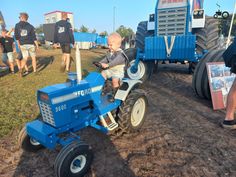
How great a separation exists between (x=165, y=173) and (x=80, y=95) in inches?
53.1

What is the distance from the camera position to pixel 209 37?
687 cm

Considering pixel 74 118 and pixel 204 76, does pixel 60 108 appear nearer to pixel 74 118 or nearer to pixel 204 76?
pixel 74 118

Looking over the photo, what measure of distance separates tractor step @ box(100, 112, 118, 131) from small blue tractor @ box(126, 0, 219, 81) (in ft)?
12.9

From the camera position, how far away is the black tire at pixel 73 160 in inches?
87.5

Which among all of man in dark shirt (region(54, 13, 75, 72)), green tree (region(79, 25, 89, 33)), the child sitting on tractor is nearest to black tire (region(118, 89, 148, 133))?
the child sitting on tractor

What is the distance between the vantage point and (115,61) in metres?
3.28

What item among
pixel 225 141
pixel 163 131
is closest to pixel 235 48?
pixel 225 141

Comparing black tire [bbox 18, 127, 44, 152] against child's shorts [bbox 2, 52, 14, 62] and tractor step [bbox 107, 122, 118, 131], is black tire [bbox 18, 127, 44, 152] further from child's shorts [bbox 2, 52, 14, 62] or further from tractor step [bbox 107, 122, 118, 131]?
child's shorts [bbox 2, 52, 14, 62]

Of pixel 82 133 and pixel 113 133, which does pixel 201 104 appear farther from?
pixel 82 133

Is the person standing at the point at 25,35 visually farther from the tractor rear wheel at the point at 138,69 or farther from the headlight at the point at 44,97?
the headlight at the point at 44,97

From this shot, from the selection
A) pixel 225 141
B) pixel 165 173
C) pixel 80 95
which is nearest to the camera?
pixel 165 173

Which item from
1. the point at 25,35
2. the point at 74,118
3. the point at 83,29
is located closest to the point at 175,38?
the point at 74,118

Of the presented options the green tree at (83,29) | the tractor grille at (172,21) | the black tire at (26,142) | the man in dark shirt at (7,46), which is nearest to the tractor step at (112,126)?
the black tire at (26,142)

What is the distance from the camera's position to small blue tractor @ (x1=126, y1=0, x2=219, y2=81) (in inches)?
251
